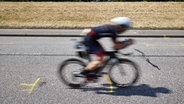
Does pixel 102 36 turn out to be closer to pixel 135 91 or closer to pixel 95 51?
pixel 95 51

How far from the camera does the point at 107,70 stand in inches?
278

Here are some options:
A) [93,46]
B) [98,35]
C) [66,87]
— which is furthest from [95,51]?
[66,87]

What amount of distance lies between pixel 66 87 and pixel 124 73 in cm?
146

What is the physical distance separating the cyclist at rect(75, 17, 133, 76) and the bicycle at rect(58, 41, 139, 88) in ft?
0.54

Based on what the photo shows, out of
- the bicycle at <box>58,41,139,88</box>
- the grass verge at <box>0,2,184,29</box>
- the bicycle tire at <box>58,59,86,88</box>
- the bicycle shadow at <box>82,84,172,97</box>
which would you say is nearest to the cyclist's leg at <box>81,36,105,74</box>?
the bicycle at <box>58,41,139,88</box>

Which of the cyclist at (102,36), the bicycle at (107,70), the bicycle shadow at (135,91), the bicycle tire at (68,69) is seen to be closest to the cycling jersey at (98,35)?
the cyclist at (102,36)

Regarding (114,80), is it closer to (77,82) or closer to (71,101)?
(77,82)

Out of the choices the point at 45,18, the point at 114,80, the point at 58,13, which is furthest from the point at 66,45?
the point at 58,13

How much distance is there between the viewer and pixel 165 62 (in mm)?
9320

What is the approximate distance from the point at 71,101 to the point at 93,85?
1.10m

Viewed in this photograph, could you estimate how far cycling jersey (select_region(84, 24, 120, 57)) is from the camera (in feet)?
21.1

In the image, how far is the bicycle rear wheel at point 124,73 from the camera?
6.82m

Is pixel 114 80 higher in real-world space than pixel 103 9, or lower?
higher

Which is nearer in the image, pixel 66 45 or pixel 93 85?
pixel 93 85
